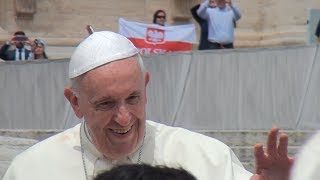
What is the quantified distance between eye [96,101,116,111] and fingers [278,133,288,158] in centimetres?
83

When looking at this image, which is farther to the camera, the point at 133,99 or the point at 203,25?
the point at 203,25

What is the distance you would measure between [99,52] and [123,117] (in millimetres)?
293

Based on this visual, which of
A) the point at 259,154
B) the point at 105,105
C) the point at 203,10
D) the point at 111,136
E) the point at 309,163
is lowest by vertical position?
the point at 203,10

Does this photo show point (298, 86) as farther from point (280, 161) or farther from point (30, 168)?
point (280, 161)

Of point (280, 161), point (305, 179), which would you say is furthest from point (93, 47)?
point (305, 179)

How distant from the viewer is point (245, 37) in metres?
17.9

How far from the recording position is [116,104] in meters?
2.97

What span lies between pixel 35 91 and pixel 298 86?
3032mm

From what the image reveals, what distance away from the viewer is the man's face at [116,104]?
9.68 feet

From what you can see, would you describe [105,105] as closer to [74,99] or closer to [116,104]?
[116,104]

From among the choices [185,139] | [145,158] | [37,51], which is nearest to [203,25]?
[37,51]

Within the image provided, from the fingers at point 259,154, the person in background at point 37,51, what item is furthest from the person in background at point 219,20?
the fingers at point 259,154

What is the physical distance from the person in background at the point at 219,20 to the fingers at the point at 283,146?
923 cm

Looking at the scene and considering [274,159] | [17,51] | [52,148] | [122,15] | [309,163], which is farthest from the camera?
[122,15]
